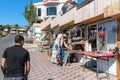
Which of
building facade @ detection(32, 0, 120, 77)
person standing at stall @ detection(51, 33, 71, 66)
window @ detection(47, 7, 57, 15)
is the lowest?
person standing at stall @ detection(51, 33, 71, 66)

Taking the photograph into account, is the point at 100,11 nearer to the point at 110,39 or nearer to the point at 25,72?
the point at 110,39

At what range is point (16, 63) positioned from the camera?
18.4 ft

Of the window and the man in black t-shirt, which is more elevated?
the window

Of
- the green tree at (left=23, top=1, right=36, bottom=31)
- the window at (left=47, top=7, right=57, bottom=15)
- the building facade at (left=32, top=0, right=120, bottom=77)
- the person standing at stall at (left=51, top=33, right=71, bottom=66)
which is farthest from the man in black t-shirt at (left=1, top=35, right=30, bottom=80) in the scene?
the green tree at (left=23, top=1, right=36, bottom=31)

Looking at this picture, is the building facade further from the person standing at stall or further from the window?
the window

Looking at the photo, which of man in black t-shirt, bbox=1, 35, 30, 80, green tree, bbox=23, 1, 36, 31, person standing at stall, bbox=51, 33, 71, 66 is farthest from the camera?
green tree, bbox=23, 1, 36, 31

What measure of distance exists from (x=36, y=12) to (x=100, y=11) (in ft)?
201

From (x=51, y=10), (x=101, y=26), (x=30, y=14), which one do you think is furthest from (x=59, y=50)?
(x=30, y=14)

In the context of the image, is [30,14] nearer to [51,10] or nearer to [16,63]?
[51,10]

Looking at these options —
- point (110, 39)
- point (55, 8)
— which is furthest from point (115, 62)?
point (55, 8)

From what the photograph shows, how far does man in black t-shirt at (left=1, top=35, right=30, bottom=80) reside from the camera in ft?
18.3

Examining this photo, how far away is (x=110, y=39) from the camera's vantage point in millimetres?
11203

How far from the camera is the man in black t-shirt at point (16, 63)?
5582mm

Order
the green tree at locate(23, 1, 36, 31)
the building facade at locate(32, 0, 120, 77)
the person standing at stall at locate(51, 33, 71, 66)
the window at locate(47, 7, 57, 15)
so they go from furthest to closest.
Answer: the green tree at locate(23, 1, 36, 31), the window at locate(47, 7, 57, 15), the person standing at stall at locate(51, 33, 71, 66), the building facade at locate(32, 0, 120, 77)
